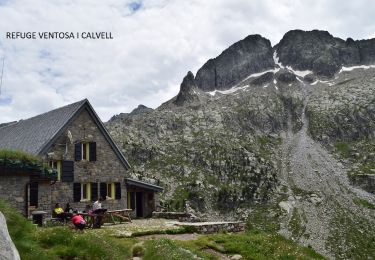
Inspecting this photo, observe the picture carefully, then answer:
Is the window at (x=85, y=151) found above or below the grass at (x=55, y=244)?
above

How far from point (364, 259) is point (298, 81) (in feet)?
406

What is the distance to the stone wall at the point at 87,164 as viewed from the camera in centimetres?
3319

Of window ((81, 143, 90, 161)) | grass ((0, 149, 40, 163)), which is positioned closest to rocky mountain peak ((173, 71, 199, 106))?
window ((81, 143, 90, 161))

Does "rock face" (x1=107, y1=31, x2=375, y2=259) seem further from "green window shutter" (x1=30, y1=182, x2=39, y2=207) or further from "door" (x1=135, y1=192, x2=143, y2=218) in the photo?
"green window shutter" (x1=30, y1=182, x2=39, y2=207)

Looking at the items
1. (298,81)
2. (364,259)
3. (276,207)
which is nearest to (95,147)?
(364,259)

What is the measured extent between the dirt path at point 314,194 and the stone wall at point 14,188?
2737 inches

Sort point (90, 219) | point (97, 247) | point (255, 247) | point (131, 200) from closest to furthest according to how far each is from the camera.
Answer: point (97, 247), point (255, 247), point (90, 219), point (131, 200)

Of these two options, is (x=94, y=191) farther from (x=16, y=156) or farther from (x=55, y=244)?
(x=55, y=244)

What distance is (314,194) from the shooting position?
105 m

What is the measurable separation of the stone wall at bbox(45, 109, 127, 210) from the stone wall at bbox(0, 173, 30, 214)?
9.50 meters

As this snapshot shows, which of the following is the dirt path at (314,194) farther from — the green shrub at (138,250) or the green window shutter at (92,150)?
the green shrub at (138,250)

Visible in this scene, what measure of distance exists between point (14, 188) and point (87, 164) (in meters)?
12.8

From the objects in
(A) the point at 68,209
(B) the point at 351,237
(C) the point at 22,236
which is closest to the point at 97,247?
(C) the point at 22,236

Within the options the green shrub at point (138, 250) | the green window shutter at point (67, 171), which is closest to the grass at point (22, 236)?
the green shrub at point (138, 250)
